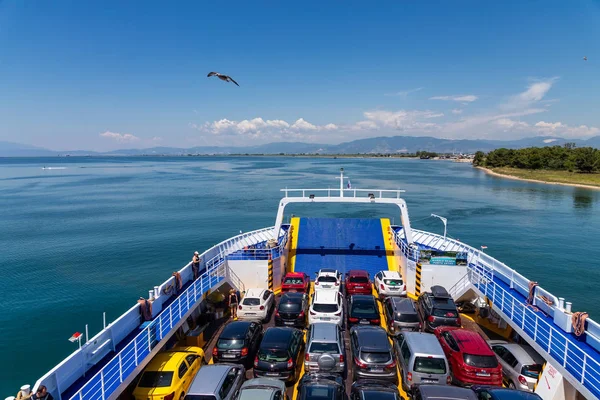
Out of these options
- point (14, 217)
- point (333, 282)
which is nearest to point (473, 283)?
point (333, 282)

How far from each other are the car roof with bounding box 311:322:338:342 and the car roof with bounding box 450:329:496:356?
3417mm

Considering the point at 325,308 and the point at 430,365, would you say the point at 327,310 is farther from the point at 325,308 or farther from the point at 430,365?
→ the point at 430,365

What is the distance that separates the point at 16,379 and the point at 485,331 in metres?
19.2

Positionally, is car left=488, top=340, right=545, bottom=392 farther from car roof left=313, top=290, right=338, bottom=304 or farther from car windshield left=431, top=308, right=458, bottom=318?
car roof left=313, top=290, right=338, bottom=304

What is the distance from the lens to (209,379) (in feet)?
26.5

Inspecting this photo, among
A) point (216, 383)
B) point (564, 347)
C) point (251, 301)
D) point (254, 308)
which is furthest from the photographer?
point (251, 301)

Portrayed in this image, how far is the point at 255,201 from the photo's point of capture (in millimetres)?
61219

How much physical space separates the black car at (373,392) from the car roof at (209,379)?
9.85ft

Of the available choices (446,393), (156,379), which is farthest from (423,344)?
(156,379)

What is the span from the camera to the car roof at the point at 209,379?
→ 766 cm

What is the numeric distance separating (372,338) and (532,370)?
417cm

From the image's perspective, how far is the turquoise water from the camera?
68.1 feet

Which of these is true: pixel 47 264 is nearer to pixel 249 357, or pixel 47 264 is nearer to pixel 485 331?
pixel 249 357

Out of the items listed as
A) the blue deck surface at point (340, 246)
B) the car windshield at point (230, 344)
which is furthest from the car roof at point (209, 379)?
the blue deck surface at point (340, 246)
